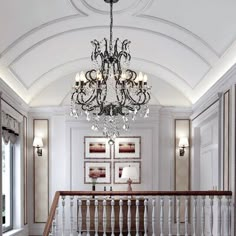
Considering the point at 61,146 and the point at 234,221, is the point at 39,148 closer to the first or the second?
the point at 61,146

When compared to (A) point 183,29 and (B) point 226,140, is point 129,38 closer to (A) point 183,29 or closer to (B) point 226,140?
(A) point 183,29

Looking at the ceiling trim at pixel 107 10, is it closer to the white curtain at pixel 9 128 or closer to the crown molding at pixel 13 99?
the crown molding at pixel 13 99

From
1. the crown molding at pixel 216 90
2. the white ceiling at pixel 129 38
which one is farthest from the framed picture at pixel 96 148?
the crown molding at pixel 216 90

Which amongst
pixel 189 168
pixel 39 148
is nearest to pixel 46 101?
pixel 39 148

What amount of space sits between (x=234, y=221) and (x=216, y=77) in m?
2.35

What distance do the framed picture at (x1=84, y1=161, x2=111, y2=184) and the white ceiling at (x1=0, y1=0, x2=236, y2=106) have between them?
145 centimetres

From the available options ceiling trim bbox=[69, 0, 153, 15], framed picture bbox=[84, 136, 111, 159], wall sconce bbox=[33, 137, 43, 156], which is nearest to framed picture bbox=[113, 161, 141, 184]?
framed picture bbox=[84, 136, 111, 159]

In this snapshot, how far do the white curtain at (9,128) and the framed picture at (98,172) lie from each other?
5.49 ft

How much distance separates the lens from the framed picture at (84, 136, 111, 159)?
9.12 meters

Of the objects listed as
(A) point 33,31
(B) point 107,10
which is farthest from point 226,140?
(A) point 33,31

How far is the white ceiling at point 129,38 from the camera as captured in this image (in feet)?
17.7

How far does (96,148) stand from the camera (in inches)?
360

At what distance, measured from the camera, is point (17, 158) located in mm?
8438

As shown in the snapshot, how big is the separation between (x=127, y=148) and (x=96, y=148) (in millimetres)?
651
